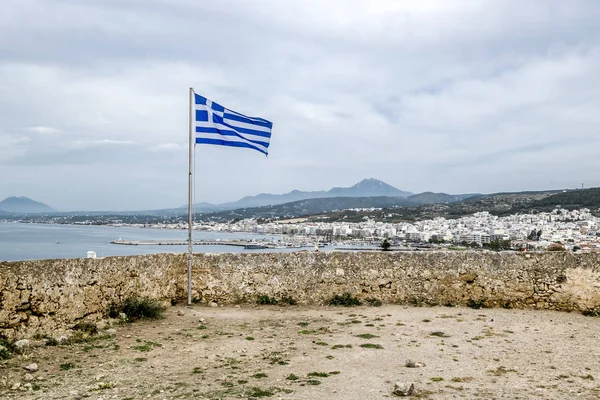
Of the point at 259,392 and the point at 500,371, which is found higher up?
the point at 259,392

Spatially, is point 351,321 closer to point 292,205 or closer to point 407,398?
point 407,398

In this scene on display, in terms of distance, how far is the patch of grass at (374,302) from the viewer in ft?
32.0

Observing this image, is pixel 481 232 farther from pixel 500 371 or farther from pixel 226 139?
pixel 500 371

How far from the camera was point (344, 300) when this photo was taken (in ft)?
32.4

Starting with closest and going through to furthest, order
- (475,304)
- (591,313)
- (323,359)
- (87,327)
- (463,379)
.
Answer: (463,379), (323,359), (87,327), (591,313), (475,304)

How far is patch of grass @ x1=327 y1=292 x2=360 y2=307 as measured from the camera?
982cm

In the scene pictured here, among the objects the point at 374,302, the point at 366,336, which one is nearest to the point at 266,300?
the point at 374,302

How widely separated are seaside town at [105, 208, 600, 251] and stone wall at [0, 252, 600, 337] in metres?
1.18

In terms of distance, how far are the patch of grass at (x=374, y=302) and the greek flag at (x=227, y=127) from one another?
13.2 ft

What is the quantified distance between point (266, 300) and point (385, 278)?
2.60m

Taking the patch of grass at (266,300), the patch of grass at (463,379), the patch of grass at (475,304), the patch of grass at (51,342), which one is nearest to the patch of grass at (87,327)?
the patch of grass at (51,342)

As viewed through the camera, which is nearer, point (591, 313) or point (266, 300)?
point (591, 313)

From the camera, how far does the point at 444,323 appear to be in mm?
7988

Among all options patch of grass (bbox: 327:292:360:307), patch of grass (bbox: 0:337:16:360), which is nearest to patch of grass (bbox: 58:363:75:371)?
patch of grass (bbox: 0:337:16:360)
